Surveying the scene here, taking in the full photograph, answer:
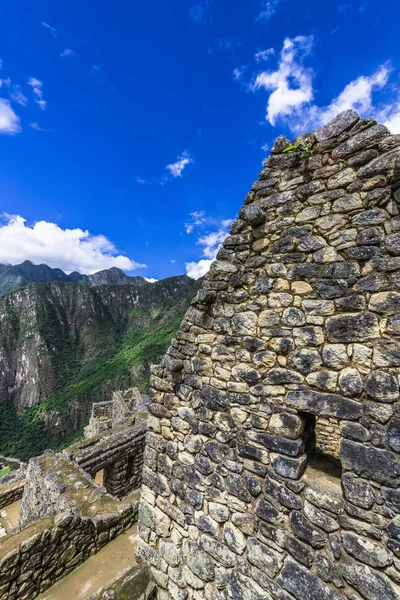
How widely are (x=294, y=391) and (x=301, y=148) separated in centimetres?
226

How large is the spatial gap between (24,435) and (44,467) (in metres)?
93.2

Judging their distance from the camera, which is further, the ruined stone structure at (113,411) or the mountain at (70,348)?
the mountain at (70,348)

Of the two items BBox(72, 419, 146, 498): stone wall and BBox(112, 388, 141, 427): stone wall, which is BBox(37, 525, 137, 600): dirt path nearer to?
BBox(72, 419, 146, 498): stone wall

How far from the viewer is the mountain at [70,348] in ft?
268

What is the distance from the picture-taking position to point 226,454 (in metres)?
2.82

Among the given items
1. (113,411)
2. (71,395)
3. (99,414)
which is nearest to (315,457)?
(113,411)

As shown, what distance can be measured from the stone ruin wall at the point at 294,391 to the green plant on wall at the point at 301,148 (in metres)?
0.05

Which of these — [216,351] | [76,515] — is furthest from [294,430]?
[76,515]

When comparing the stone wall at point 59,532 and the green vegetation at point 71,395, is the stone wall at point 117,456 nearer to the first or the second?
the stone wall at point 59,532

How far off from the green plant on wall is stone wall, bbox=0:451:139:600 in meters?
6.72

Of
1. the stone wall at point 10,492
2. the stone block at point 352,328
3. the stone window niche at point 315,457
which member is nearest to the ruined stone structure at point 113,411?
the stone wall at point 10,492

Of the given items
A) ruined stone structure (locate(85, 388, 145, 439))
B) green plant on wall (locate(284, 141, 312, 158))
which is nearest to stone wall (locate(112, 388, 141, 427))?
ruined stone structure (locate(85, 388, 145, 439))

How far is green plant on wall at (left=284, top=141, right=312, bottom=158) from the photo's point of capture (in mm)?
2449

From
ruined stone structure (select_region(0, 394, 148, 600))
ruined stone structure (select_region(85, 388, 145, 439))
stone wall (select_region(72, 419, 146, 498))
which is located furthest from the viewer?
ruined stone structure (select_region(85, 388, 145, 439))
